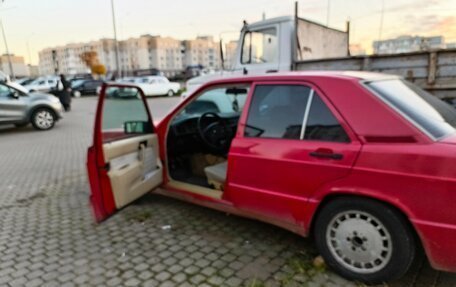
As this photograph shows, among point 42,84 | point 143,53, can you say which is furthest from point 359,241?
point 143,53

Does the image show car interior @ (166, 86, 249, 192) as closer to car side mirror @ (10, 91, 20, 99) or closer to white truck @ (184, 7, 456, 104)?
white truck @ (184, 7, 456, 104)

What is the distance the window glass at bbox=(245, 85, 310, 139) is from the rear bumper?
3.55 feet

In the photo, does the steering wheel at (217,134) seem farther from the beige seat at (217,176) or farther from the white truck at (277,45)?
the white truck at (277,45)

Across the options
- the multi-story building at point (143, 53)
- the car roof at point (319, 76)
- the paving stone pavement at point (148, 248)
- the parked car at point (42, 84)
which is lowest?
the paving stone pavement at point (148, 248)

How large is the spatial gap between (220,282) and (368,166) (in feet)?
4.72

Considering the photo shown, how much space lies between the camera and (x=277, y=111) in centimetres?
299

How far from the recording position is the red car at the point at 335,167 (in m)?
2.28

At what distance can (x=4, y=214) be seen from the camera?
4293mm

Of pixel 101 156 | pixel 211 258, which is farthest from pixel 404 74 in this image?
pixel 101 156

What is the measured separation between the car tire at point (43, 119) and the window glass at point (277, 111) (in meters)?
10.4

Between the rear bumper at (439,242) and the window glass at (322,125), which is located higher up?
the window glass at (322,125)

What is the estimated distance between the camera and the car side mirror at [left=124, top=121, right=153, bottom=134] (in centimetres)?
367

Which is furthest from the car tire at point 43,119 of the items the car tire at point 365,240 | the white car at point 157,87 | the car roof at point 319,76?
the white car at point 157,87

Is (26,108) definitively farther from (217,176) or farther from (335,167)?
(335,167)
